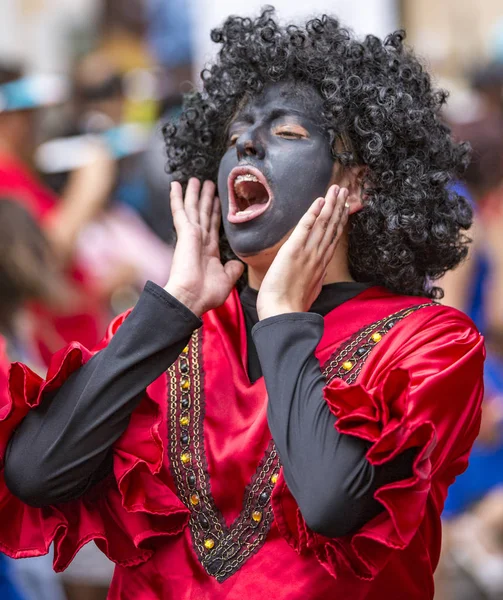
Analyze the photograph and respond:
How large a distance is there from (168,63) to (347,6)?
4.91 ft

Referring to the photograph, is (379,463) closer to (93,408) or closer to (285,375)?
(285,375)

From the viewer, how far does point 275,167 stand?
232 cm

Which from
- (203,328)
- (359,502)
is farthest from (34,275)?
(359,502)

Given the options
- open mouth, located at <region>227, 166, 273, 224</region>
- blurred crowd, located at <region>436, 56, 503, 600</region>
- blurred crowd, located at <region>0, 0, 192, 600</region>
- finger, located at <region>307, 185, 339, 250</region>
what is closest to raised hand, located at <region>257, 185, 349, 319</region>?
finger, located at <region>307, 185, 339, 250</region>

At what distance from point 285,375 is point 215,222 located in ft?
1.84

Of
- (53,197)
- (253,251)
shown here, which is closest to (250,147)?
(253,251)

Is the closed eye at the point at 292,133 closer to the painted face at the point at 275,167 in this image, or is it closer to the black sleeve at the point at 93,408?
the painted face at the point at 275,167

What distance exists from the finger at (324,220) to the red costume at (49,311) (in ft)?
7.36

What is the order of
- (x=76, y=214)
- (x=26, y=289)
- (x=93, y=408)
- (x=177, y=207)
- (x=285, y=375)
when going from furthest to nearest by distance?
(x=76, y=214) → (x=26, y=289) → (x=177, y=207) → (x=93, y=408) → (x=285, y=375)

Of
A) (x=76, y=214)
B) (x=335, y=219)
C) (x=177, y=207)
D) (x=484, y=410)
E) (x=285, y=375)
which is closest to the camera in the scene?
(x=285, y=375)

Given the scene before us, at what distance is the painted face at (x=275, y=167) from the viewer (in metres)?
2.32

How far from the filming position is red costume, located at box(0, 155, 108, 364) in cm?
456

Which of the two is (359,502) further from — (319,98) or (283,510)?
(319,98)

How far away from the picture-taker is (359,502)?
1996mm
